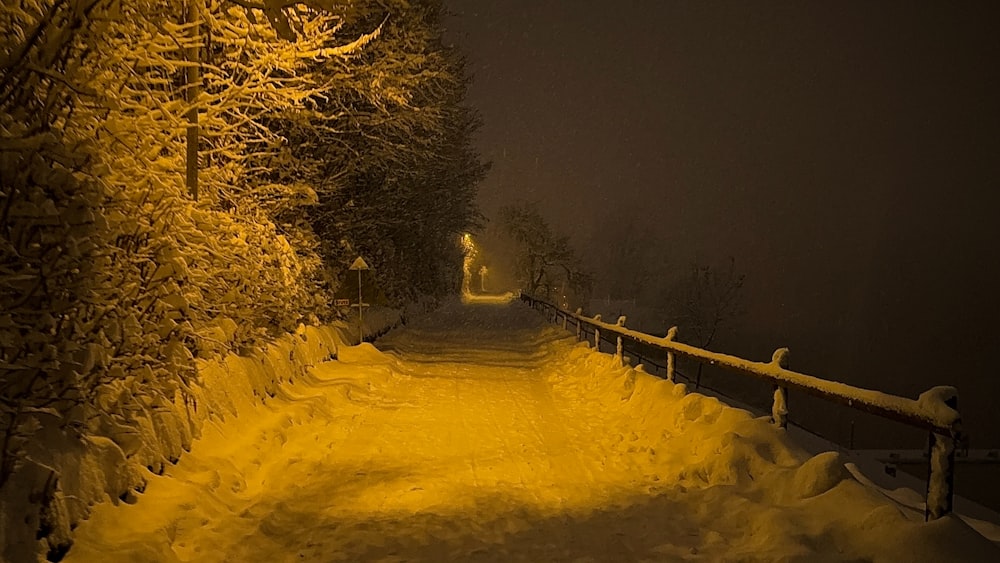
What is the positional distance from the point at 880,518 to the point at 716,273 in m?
77.5

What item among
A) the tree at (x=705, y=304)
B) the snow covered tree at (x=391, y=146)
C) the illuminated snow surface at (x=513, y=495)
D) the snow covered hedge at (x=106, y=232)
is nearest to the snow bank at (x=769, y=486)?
the illuminated snow surface at (x=513, y=495)

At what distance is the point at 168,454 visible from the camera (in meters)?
5.92

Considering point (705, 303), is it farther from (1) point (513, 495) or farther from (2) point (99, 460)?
(2) point (99, 460)

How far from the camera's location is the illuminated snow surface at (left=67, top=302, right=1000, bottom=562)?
4.42 metres

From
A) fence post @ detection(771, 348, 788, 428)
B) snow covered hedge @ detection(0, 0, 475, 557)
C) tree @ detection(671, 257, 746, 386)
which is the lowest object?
tree @ detection(671, 257, 746, 386)

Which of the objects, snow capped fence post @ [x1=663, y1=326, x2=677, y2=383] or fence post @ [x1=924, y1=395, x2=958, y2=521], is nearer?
fence post @ [x1=924, y1=395, x2=958, y2=521]

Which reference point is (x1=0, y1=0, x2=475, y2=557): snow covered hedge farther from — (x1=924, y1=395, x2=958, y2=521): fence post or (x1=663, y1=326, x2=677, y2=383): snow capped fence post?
(x1=663, y1=326, x2=677, y2=383): snow capped fence post

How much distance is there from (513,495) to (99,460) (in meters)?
3.56

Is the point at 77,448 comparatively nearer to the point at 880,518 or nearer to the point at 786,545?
the point at 786,545

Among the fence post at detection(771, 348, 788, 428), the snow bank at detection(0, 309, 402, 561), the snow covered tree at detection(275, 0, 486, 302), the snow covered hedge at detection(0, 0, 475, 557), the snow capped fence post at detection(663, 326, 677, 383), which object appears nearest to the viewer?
the snow bank at detection(0, 309, 402, 561)

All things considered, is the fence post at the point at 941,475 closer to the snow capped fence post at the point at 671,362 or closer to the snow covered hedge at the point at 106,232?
the snow capped fence post at the point at 671,362

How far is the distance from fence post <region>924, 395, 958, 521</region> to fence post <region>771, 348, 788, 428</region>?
207 cm

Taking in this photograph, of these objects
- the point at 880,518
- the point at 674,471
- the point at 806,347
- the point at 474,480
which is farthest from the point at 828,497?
the point at 806,347

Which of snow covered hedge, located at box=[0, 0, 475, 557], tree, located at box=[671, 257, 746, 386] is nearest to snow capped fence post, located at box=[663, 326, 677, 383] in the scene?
snow covered hedge, located at box=[0, 0, 475, 557]
